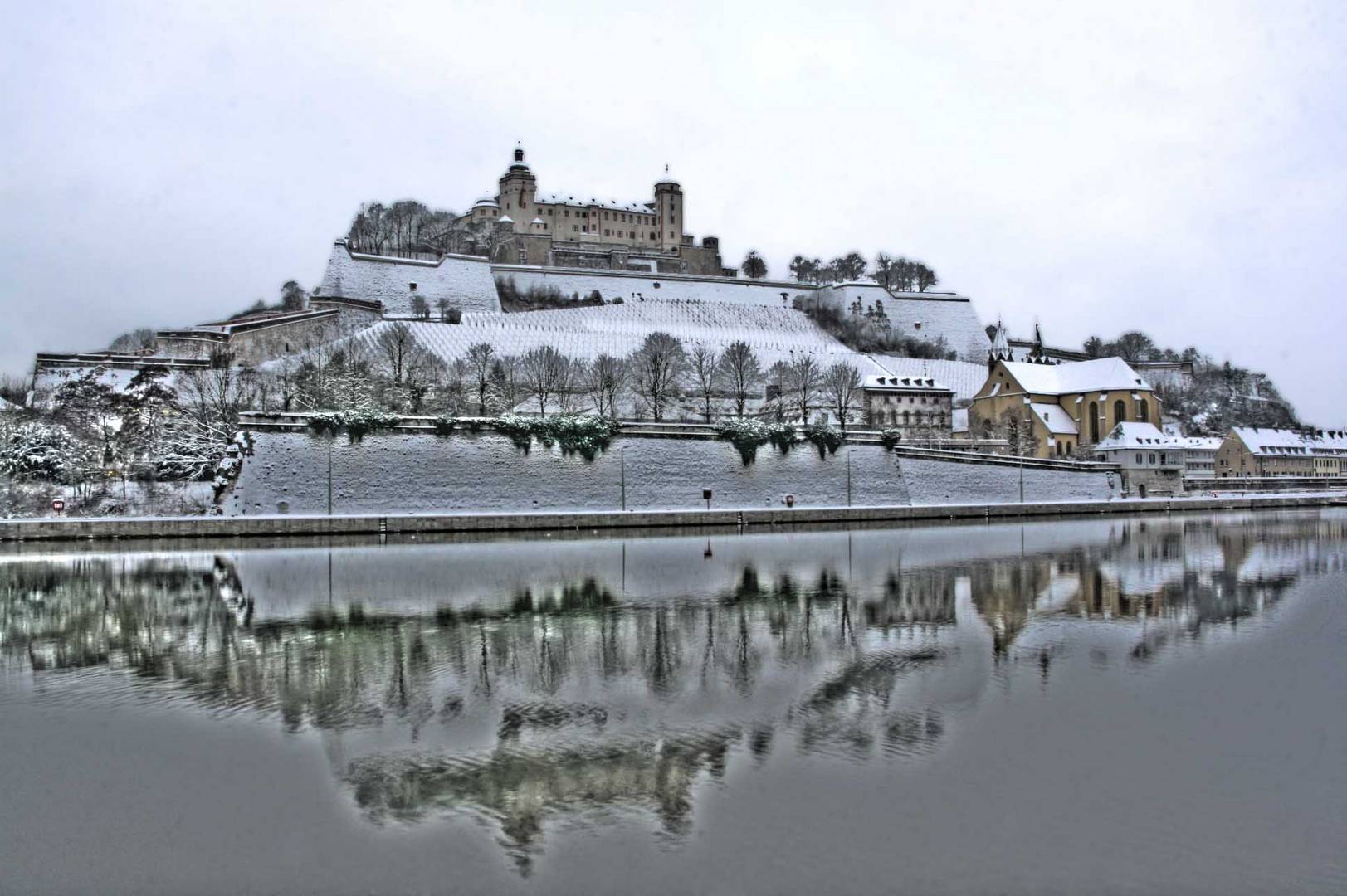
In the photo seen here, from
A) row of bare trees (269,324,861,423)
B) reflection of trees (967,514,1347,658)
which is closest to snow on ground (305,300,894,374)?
row of bare trees (269,324,861,423)

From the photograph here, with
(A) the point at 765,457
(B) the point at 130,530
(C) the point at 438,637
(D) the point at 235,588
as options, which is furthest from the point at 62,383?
(C) the point at 438,637

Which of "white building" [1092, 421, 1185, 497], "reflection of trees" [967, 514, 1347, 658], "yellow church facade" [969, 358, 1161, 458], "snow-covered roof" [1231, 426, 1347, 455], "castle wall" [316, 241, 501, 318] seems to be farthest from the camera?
"castle wall" [316, 241, 501, 318]

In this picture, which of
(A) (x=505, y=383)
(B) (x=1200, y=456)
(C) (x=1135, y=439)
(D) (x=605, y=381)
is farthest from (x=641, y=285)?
(B) (x=1200, y=456)

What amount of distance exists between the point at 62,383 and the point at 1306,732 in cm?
4843

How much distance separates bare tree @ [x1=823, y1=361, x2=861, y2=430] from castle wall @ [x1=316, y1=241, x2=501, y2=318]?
23626 millimetres

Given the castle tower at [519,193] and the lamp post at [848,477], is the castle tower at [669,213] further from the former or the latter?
the lamp post at [848,477]

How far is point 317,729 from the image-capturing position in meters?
8.24

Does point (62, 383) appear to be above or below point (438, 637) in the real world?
above

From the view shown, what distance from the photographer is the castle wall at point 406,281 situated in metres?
60.7

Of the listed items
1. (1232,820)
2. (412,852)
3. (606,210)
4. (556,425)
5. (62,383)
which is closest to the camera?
(412,852)

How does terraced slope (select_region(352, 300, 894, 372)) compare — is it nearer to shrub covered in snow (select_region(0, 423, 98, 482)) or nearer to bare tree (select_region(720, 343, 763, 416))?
bare tree (select_region(720, 343, 763, 416))

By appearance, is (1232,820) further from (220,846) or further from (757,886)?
(220,846)

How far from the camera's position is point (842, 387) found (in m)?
52.7

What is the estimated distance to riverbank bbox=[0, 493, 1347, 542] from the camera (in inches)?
1027
